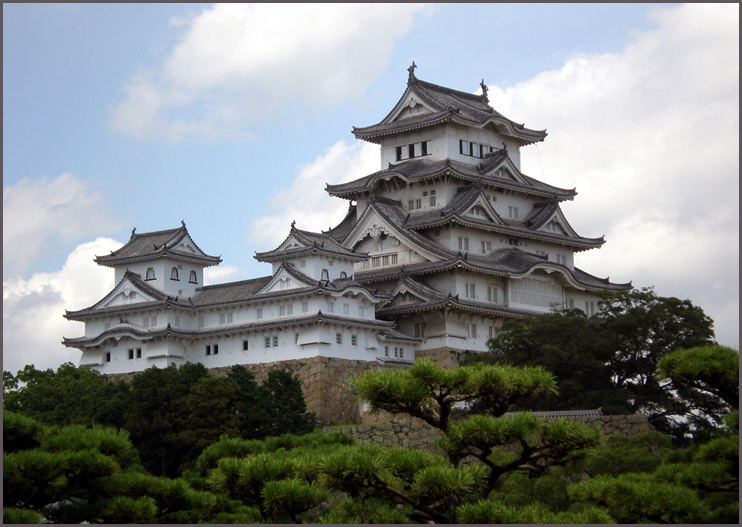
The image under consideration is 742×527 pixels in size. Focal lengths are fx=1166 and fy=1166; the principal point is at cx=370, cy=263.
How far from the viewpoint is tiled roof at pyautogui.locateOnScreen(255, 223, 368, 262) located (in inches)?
2141

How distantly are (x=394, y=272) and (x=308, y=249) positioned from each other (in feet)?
23.3

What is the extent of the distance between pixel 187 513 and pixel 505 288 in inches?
1558

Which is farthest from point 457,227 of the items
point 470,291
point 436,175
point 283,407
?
point 283,407

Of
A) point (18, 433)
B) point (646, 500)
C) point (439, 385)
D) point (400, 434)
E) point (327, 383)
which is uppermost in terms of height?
point (327, 383)

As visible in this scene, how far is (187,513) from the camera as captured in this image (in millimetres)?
23859

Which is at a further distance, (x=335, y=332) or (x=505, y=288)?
(x=505, y=288)

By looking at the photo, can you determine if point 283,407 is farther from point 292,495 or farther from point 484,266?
point 292,495

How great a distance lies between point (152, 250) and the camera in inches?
2250

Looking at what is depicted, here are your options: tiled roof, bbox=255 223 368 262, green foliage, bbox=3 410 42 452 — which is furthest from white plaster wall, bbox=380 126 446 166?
green foliage, bbox=3 410 42 452

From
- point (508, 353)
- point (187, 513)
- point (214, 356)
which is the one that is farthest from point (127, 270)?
point (187, 513)

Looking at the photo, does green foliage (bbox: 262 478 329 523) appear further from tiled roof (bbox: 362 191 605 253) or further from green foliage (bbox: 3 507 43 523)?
tiled roof (bbox: 362 191 605 253)

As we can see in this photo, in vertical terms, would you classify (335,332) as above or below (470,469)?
above

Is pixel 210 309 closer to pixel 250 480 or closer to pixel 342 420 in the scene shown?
pixel 342 420

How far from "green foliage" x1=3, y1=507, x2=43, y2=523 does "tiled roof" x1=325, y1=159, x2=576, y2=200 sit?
44.5 meters
